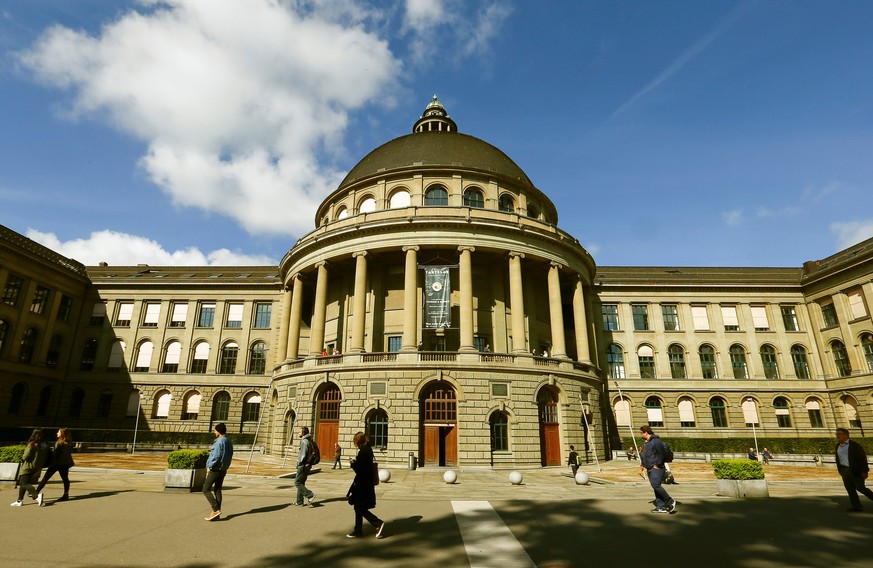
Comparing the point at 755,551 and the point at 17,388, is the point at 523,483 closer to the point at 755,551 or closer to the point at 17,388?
the point at 755,551

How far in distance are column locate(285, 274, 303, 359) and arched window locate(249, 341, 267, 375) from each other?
34.4 ft

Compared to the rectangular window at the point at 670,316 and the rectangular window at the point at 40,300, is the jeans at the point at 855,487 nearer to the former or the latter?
the rectangular window at the point at 670,316

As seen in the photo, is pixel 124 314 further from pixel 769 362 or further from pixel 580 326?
pixel 769 362

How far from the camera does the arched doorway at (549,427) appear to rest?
28.7 meters

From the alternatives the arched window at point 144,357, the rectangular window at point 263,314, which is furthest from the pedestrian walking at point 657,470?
the arched window at point 144,357

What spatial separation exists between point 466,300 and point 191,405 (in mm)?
30728

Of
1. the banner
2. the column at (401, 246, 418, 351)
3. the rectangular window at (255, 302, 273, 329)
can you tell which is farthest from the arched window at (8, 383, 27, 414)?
the banner

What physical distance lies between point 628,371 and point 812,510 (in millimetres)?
32981

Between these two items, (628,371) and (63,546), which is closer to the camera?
(63,546)

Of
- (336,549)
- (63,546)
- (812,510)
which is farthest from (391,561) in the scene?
(812,510)

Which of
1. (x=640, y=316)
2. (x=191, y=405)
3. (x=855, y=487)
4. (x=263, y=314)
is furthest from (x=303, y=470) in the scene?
(x=640, y=316)

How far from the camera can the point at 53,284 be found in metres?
44.6

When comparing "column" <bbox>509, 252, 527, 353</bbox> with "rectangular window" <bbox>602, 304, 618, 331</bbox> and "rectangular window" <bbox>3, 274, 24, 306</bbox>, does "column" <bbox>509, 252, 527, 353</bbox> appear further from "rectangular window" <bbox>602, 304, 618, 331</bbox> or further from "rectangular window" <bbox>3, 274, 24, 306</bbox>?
"rectangular window" <bbox>3, 274, 24, 306</bbox>

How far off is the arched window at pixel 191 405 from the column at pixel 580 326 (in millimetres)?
34826
